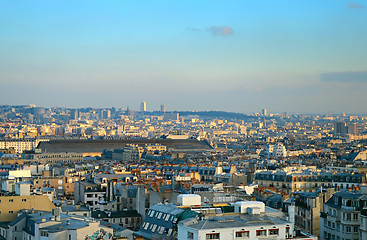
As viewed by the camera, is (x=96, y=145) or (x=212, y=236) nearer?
(x=212, y=236)

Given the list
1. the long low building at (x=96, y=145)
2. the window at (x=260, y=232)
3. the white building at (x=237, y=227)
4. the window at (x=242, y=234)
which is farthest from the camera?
the long low building at (x=96, y=145)

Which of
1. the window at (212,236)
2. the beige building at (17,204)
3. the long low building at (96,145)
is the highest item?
the window at (212,236)

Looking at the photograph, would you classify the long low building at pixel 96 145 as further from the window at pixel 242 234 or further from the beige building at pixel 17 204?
the window at pixel 242 234

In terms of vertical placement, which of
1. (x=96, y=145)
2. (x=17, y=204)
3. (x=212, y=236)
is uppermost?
(x=212, y=236)

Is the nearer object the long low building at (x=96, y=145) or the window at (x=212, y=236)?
the window at (x=212, y=236)

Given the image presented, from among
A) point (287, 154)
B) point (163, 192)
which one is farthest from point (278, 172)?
point (287, 154)

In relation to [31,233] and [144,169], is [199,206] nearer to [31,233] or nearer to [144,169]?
[31,233]

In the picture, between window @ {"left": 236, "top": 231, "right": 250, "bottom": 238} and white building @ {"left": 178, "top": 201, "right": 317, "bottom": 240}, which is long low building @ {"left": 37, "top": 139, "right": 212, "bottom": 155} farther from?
window @ {"left": 236, "top": 231, "right": 250, "bottom": 238}

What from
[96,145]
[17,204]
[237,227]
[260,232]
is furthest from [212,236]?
[96,145]

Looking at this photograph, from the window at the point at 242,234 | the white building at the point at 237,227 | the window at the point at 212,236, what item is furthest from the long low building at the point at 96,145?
the window at the point at 212,236

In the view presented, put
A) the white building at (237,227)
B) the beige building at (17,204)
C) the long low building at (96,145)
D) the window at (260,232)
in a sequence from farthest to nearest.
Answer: the long low building at (96,145) → the beige building at (17,204) → the window at (260,232) → the white building at (237,227)

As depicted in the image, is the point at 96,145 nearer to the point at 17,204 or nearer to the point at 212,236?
the point at 17,204

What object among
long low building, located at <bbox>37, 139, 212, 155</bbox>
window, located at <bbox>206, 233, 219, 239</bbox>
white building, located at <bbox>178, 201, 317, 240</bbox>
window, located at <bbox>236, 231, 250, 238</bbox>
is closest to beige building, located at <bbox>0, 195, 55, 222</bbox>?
white building, located at <bbox>178, 201, 317, 240</bbox>
